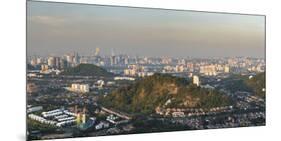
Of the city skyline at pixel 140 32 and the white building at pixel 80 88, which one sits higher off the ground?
the city skyline at pixel 140 32

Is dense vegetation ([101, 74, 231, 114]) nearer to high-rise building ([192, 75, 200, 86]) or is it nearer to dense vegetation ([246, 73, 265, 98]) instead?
high-rise building ([192, 75, 200, 86])

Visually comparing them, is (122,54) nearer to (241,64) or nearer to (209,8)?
(209,8)

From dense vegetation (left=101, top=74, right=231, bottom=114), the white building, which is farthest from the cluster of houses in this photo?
the white building

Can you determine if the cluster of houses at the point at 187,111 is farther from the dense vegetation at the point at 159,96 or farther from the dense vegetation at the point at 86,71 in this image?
the dense vegetation at the point at 86,71

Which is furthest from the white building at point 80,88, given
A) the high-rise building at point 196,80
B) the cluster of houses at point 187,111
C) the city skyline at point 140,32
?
the high-rise building at point 196,80

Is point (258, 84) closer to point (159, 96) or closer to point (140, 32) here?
point (159, 96)

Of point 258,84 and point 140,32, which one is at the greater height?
point 140,32

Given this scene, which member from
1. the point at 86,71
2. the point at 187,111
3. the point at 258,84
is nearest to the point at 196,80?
the point at 187,111
